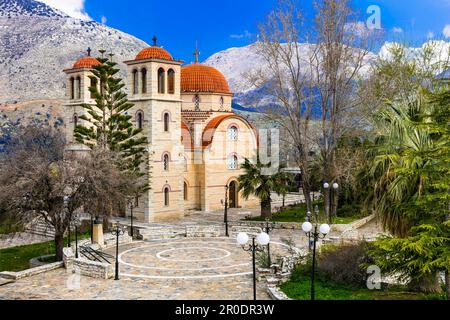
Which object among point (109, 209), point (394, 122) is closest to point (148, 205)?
point (109, 209)

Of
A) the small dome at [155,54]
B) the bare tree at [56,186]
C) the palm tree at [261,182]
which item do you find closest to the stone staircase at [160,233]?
the palm tree at [261,182]

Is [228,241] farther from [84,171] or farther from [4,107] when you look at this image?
[4,107]

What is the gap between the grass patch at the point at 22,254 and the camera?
23.4 meters

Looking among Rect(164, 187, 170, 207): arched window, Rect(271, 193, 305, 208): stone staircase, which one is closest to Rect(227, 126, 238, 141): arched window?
Rect(271, 193, 305, 208): stone staircase

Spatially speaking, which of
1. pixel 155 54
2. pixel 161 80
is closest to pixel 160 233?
pixel 161 80

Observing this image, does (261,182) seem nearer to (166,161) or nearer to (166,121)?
(166,161)

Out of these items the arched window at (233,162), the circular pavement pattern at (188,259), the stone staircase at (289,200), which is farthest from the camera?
the stone staircase at (289,200)

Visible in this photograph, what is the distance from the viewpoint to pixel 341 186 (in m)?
33.1

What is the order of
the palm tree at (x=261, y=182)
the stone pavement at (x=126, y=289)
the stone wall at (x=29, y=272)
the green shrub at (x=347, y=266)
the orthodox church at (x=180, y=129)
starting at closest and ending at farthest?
the green shrub at (x=347, y=266), the stone pavement at (x=126, y=289), the stone wall at (x=29, y=272), the palm tree at (x=261, y=182), the orthodox church at (x=180, y=129)

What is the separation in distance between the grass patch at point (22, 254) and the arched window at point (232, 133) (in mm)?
13761

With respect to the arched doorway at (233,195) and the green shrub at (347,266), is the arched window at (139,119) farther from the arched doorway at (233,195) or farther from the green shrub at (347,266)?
the green shrub at (347,266)

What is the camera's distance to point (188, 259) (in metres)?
21.4

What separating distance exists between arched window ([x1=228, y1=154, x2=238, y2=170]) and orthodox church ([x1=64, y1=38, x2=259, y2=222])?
76mm

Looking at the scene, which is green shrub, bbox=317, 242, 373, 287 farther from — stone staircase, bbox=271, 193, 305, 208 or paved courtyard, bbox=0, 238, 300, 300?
stone staircase, bbox=271, 193, 305, 208
